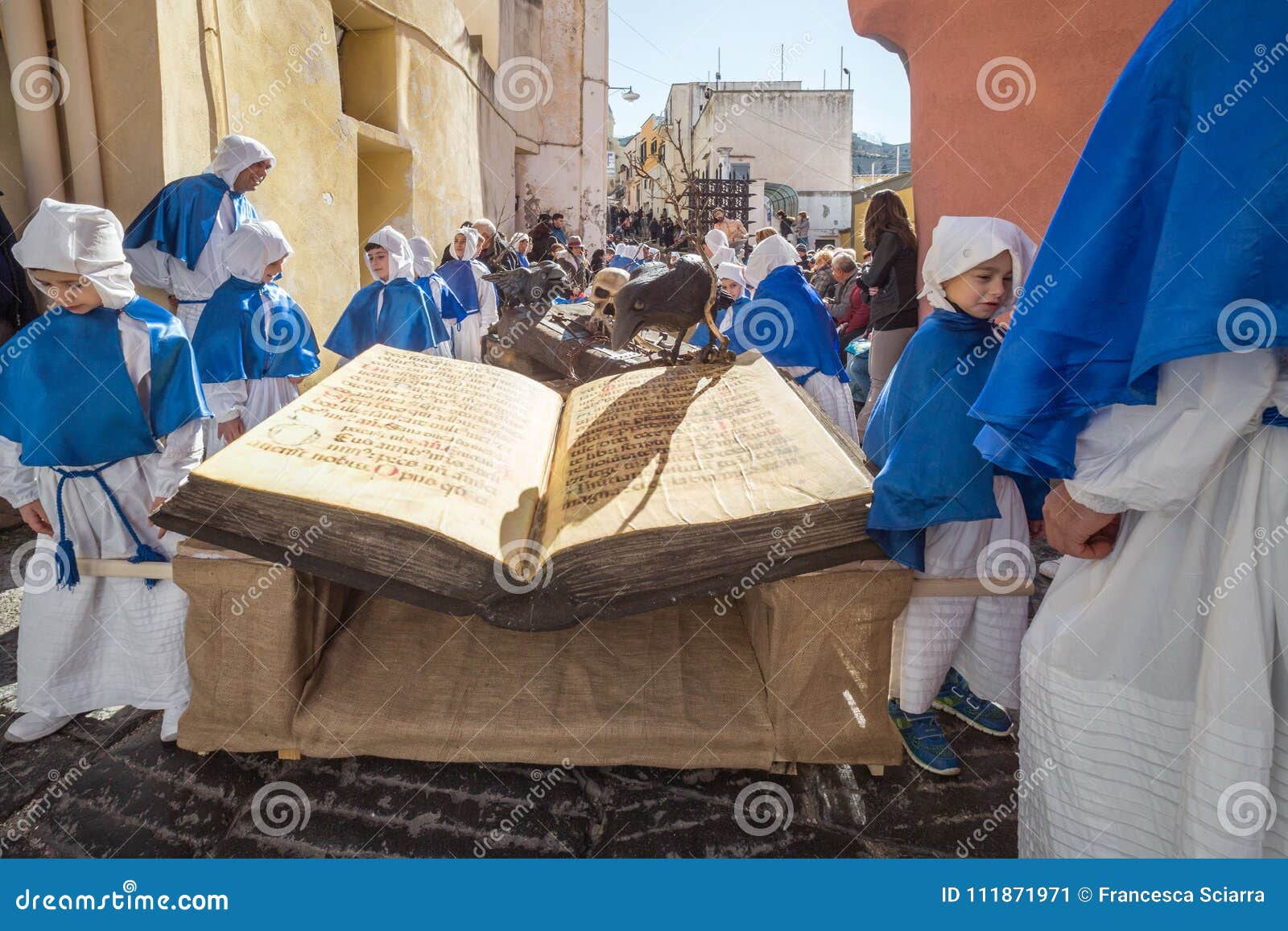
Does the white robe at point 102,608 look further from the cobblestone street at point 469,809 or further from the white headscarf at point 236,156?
the white headscarf at point 236,156

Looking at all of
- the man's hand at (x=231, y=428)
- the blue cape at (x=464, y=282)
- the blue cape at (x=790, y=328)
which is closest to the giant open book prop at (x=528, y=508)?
the man's hand at (x=231, y=428)

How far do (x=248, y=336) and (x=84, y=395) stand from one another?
1338mm

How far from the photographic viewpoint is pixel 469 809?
73.2 inches

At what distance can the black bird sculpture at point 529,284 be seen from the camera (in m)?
7.58

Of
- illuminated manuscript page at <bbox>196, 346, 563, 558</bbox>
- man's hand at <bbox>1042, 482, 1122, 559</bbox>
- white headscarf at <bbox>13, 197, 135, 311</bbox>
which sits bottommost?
illuminated manuscript page at <bbox>196, 346, 563, 558</bbox>

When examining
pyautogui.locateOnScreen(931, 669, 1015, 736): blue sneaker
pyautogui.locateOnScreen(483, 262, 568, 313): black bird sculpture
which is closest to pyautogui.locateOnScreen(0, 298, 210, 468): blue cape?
pyautogui.locateOnScreen(931, 669, 1015, 736): blue sneaker

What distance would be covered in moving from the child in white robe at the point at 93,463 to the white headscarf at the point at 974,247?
7.26 feet

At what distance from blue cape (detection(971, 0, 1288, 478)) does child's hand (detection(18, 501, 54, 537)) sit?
104 inches

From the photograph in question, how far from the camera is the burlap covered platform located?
1850 millimetres

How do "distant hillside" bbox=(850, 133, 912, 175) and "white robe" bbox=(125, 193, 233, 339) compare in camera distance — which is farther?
"distant hillside" bbox=(850, 133, 912, 175)

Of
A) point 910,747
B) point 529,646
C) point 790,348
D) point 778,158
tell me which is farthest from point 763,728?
point 778,158

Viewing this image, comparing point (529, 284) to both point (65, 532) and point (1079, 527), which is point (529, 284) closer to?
point (65, 532)

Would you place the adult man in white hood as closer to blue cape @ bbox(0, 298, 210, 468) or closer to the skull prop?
blue cape @ bbox(0, 298, 210, 468)

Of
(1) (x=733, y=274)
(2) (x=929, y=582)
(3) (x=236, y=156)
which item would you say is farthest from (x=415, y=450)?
(1) (x=733, y=274)
